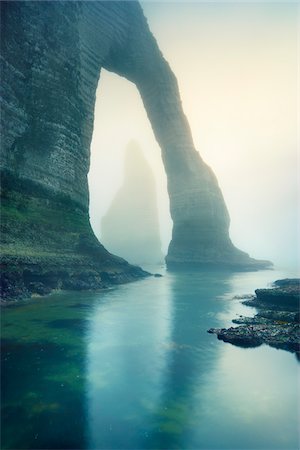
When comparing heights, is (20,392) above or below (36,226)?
below

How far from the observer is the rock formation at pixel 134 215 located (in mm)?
132500

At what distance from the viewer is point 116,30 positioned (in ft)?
117

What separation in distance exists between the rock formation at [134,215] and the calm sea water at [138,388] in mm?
114300

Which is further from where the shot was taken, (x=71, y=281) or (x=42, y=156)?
(x=42, y=156)

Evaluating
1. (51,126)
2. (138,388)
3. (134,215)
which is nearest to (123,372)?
(138,388)

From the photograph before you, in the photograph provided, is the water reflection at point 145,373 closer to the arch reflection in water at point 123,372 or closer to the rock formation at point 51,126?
the arch reflection in water at point 123,372

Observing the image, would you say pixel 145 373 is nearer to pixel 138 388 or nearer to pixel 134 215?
pixel 138 388

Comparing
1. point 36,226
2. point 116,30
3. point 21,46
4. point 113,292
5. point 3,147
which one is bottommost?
point 113,292

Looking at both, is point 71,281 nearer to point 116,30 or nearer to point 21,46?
point 21,46

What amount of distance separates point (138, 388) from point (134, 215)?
442ft

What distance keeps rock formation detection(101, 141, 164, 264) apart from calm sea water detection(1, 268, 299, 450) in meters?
114

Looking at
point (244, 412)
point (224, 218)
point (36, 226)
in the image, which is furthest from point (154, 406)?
point (224, 218)

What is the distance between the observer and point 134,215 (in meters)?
141

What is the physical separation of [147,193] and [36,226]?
130m
